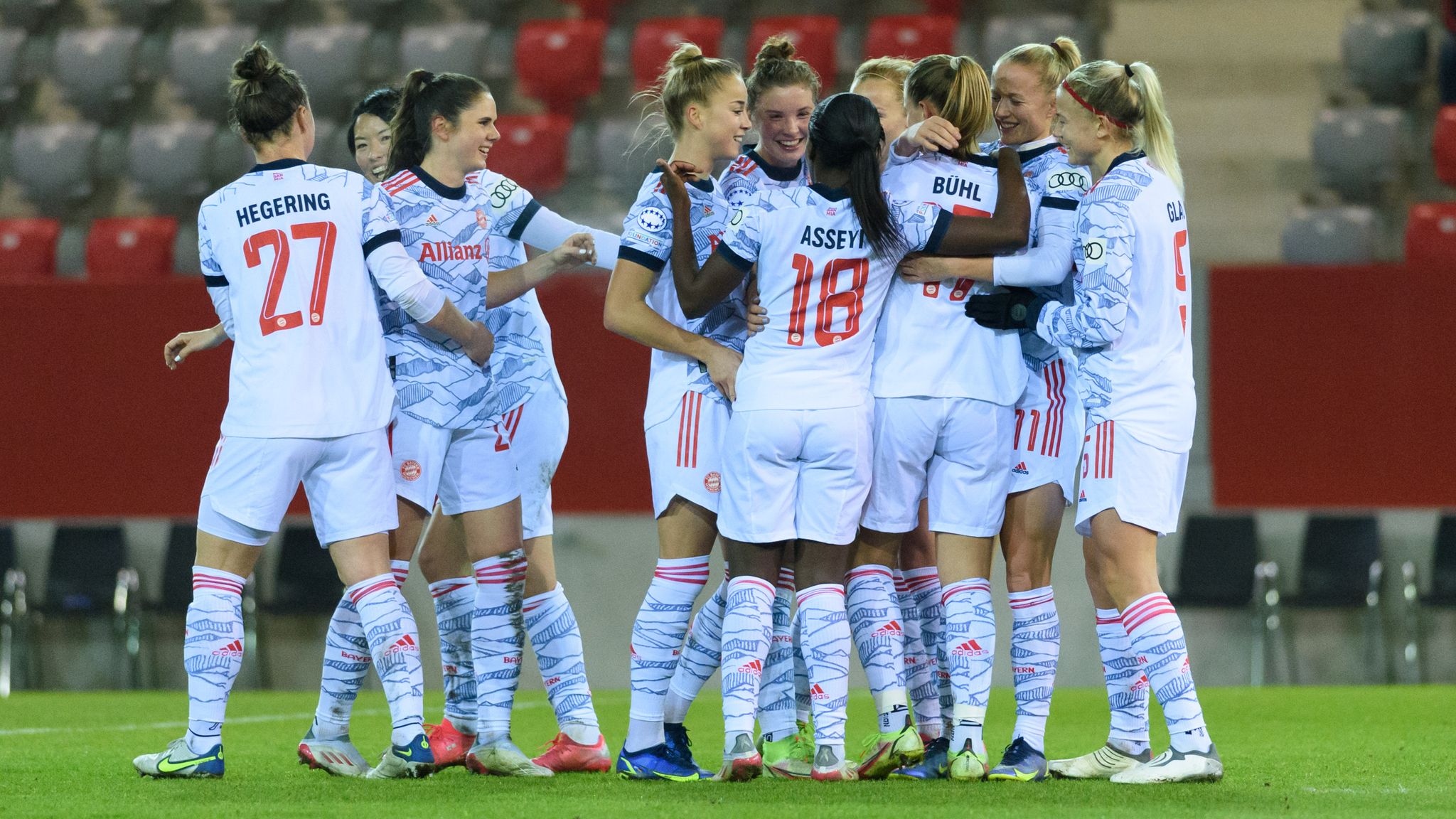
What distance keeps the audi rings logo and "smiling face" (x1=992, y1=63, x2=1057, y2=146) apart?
0.62 feet

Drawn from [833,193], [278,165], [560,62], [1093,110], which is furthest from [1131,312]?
[560,62]

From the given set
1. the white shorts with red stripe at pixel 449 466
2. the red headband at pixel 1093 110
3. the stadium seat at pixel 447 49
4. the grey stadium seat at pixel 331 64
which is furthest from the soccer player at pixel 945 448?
the grey stadium seat at pixel 331 64

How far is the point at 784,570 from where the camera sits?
4887 millimetres

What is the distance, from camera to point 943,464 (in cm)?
468

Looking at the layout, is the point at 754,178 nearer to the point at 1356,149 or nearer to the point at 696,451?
the point at 696,451

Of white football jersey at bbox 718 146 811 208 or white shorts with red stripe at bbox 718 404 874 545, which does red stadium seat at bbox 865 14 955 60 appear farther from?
white shorts with red stripe at bbox 718 404 874 545

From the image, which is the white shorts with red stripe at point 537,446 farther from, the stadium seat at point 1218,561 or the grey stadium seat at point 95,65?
the grey stadium seat at point 95,65

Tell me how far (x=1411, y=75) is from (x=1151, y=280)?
24.9 ft

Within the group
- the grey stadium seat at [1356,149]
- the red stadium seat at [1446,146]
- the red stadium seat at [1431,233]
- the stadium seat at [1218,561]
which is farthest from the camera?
the grey stadium seat at [1356,149]

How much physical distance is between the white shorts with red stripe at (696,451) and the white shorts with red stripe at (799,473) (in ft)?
0.59

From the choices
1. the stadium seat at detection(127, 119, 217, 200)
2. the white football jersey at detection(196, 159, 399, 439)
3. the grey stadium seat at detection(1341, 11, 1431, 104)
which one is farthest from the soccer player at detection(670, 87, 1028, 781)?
the stadium seat at detection(127, 119, 217, 200)

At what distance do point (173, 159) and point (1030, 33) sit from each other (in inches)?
239

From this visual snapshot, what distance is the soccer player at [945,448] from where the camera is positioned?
15.1 feet

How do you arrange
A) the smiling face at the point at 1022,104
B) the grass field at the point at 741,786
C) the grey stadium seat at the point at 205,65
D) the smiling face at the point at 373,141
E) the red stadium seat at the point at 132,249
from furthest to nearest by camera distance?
the grey stadium seat at the point at 205,65, the red stadium seat at the point at 132,249, the smiling face at the point at 373,141, the smiling face at the point at 1022,104, the grass field at the point at 741,786
